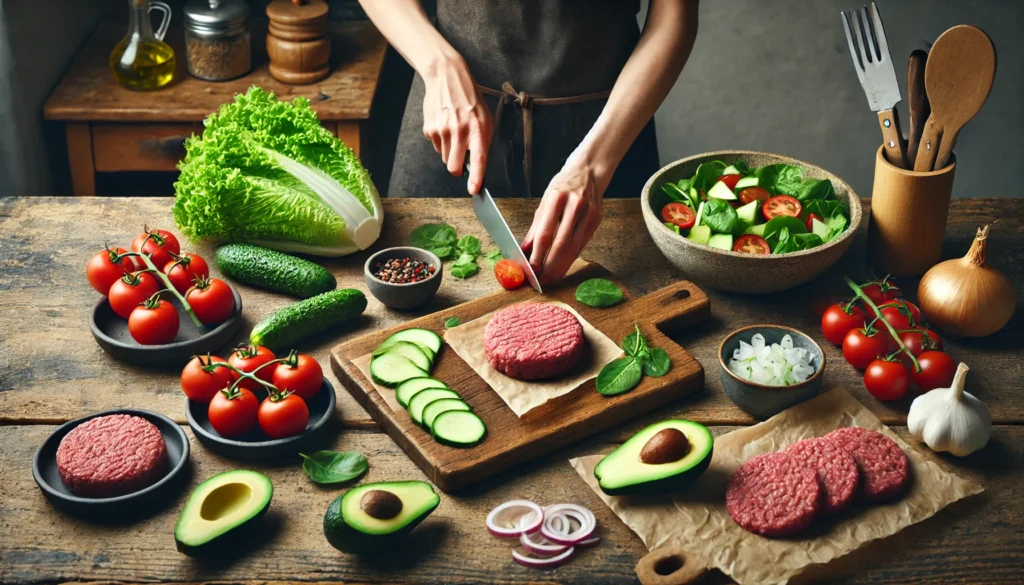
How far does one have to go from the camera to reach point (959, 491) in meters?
2.08

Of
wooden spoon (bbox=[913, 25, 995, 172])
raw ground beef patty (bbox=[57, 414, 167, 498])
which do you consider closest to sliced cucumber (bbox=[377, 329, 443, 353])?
raw ground beef patty (bbox=[57, 414, 167, 498])

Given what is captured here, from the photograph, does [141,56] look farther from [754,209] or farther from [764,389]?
[764,389]

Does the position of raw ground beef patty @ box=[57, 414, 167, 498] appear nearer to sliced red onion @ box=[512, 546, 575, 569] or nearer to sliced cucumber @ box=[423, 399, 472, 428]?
sliced cucumber @ box=[423, 399, 472, 428]

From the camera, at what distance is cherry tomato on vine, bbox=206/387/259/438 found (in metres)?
2.14

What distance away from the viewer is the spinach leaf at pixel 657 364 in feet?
7.78

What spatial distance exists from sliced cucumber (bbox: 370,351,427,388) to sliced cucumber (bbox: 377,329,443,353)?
6cm

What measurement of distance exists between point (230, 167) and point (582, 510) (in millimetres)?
1586

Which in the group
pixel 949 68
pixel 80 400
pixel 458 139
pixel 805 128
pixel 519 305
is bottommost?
pixel 805 128

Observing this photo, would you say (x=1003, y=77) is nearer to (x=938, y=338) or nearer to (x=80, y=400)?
(x=938, y=338)

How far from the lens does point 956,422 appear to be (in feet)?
7.06

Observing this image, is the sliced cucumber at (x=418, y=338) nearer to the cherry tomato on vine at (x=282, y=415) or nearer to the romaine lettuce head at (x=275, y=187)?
the cherry tomato on vine at (x=282, y=415)

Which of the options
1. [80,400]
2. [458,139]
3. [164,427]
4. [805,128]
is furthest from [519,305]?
[805,128]

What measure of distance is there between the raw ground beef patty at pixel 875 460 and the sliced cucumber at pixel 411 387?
888mm

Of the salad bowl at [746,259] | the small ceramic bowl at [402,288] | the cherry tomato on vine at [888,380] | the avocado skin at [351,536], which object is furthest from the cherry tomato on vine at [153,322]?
the cherry tomato on vine at [888,380]
